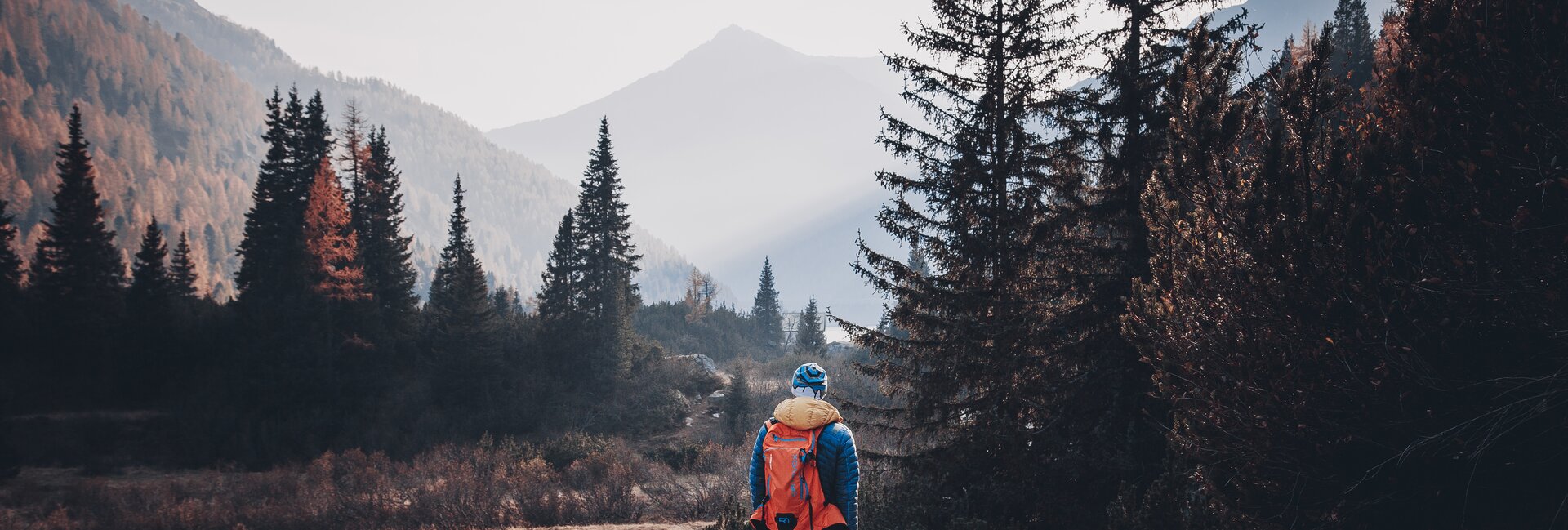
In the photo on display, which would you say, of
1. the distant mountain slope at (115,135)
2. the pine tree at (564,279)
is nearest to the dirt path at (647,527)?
the pine tree at (564,279)

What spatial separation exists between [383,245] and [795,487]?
3732 cm

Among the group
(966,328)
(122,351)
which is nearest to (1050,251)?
(966,328)

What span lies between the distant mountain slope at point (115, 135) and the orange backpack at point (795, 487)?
121 m

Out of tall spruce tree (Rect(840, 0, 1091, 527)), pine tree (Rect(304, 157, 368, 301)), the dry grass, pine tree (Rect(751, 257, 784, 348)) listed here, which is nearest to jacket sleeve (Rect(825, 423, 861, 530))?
tall spruce tree (Rect(840, 0, 1091, 527))

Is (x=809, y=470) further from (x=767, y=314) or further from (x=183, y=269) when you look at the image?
(x=767, y=314)

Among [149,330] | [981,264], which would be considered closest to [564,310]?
[149,330]

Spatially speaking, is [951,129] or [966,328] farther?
[951,129]

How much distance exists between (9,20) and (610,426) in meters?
237

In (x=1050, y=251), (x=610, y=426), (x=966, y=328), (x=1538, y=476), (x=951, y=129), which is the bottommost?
(x=610, y=426)

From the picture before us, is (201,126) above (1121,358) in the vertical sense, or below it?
above

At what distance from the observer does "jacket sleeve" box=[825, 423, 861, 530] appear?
16.1 ft

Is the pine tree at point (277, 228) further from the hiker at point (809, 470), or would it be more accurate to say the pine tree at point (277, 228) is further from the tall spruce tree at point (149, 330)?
the hiker at point (809, 470)

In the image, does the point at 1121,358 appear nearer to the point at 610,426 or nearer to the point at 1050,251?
the point at 1050,251

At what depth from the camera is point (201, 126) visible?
19412 centimetres
